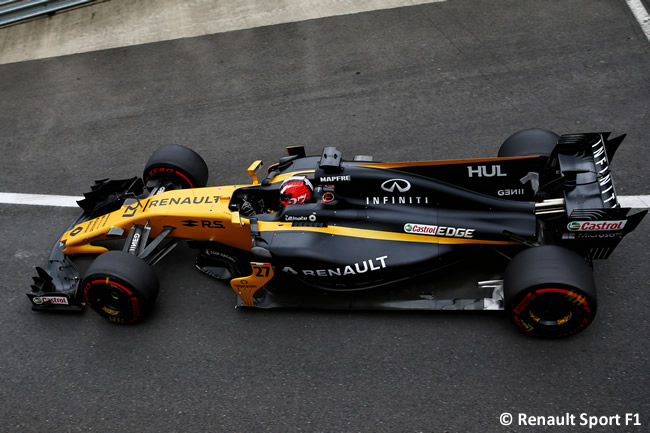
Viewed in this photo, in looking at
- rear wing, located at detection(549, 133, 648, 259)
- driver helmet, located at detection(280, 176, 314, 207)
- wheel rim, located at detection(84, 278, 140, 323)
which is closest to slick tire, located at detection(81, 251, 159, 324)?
wheel rim, located at detection(84, 278, 140, 323)

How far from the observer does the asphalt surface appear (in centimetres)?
505

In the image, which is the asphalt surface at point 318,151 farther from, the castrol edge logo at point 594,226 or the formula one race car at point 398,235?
the castrol edge logo at point 594,226

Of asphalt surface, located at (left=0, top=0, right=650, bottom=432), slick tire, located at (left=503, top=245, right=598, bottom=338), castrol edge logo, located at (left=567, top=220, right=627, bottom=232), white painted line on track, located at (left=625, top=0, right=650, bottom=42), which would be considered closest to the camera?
slick tire, located at (left=503, top=245, right=598, bottom=338)

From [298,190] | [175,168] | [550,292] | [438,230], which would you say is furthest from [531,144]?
[175,168]

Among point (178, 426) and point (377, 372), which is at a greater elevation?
point (377, 372)

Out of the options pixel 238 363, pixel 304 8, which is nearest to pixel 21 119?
pixel 304 8

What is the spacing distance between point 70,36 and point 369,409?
902 centimetres

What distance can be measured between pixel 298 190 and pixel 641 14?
6.63m

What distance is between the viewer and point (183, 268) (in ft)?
21.0

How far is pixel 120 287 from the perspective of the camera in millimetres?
5449

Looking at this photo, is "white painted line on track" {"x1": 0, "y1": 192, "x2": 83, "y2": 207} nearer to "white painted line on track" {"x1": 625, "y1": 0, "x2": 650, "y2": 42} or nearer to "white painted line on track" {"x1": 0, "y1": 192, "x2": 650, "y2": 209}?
"white painted line on track" {"x1": 0, "y1": 192, "x2": 650, "y2": 209}

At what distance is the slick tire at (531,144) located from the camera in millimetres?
6004

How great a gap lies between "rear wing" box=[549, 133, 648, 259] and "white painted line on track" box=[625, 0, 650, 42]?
4.38 m

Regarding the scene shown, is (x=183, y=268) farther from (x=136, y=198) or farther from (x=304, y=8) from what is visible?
(x=304, y=8)
